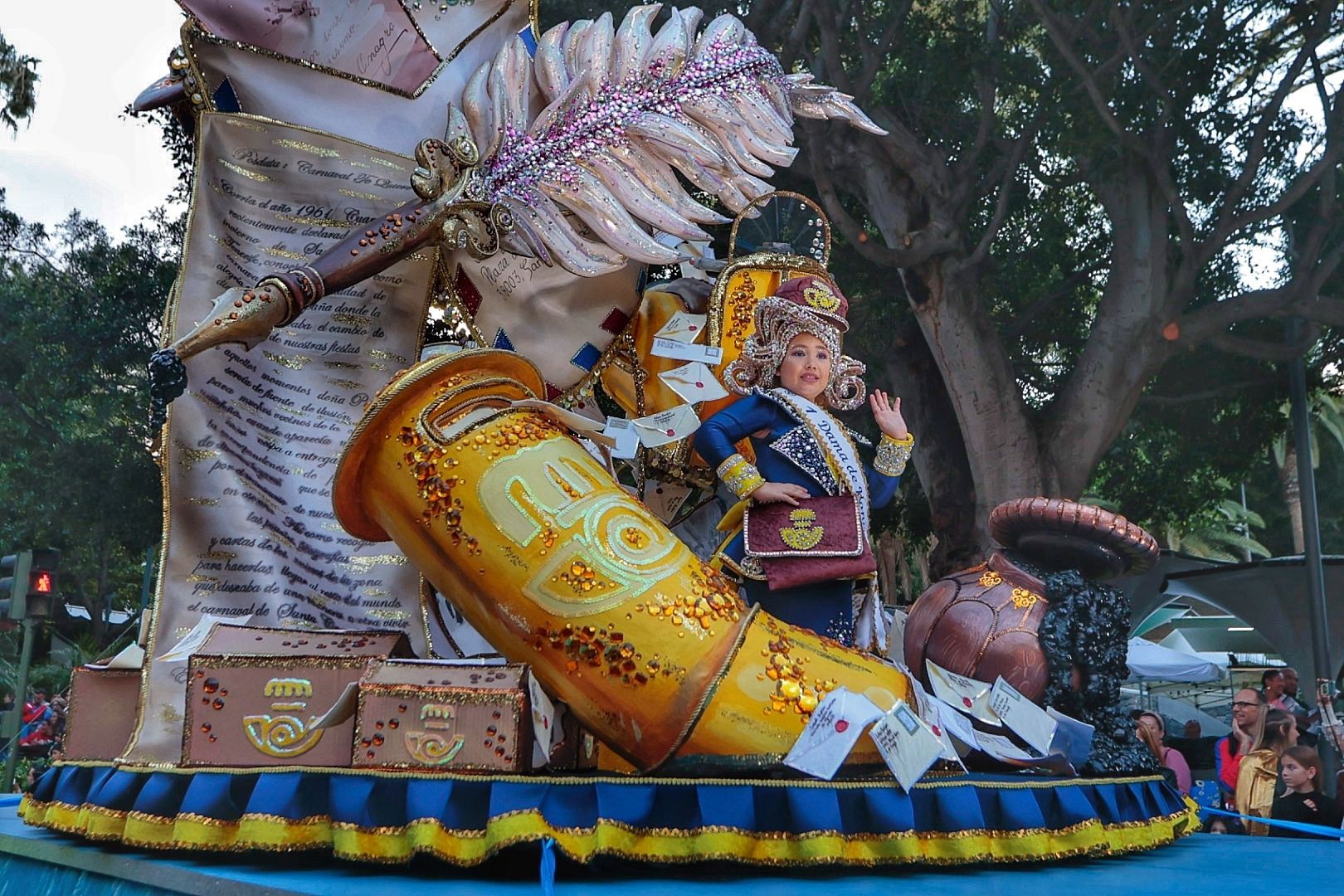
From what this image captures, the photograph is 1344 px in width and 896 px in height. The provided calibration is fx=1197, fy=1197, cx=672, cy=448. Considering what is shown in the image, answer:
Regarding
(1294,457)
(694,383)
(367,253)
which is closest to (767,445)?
(694,383)

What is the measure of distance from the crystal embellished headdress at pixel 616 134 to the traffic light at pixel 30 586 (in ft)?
24.2

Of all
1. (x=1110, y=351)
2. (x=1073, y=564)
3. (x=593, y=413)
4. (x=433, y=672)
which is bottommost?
(x=433, y=672)

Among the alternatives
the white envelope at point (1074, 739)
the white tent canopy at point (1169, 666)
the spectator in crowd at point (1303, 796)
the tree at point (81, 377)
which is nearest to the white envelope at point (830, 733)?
the white envelope at point (1074, 739)

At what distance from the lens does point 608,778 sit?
3023 mm

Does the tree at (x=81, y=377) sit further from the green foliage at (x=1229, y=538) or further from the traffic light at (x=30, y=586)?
the green foliage at (x=1229, y=538)

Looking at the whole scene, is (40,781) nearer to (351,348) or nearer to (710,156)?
(351,348)

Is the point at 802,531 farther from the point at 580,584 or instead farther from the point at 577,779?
the point at 577,779

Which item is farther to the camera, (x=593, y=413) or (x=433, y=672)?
(x=593, y=413)

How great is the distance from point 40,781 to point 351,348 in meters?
1.81

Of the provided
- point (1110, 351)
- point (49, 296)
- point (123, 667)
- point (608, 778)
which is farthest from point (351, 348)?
point (49, 296)

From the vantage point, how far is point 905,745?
313 centimetres

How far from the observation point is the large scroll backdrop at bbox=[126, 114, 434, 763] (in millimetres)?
4238

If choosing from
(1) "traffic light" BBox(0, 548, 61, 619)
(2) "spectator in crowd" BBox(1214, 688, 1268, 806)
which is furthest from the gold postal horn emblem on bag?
(1) "traffic light" BBox(0, 548, 61, 619)

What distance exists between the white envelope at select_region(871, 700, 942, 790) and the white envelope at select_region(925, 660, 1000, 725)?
0.84 metres
